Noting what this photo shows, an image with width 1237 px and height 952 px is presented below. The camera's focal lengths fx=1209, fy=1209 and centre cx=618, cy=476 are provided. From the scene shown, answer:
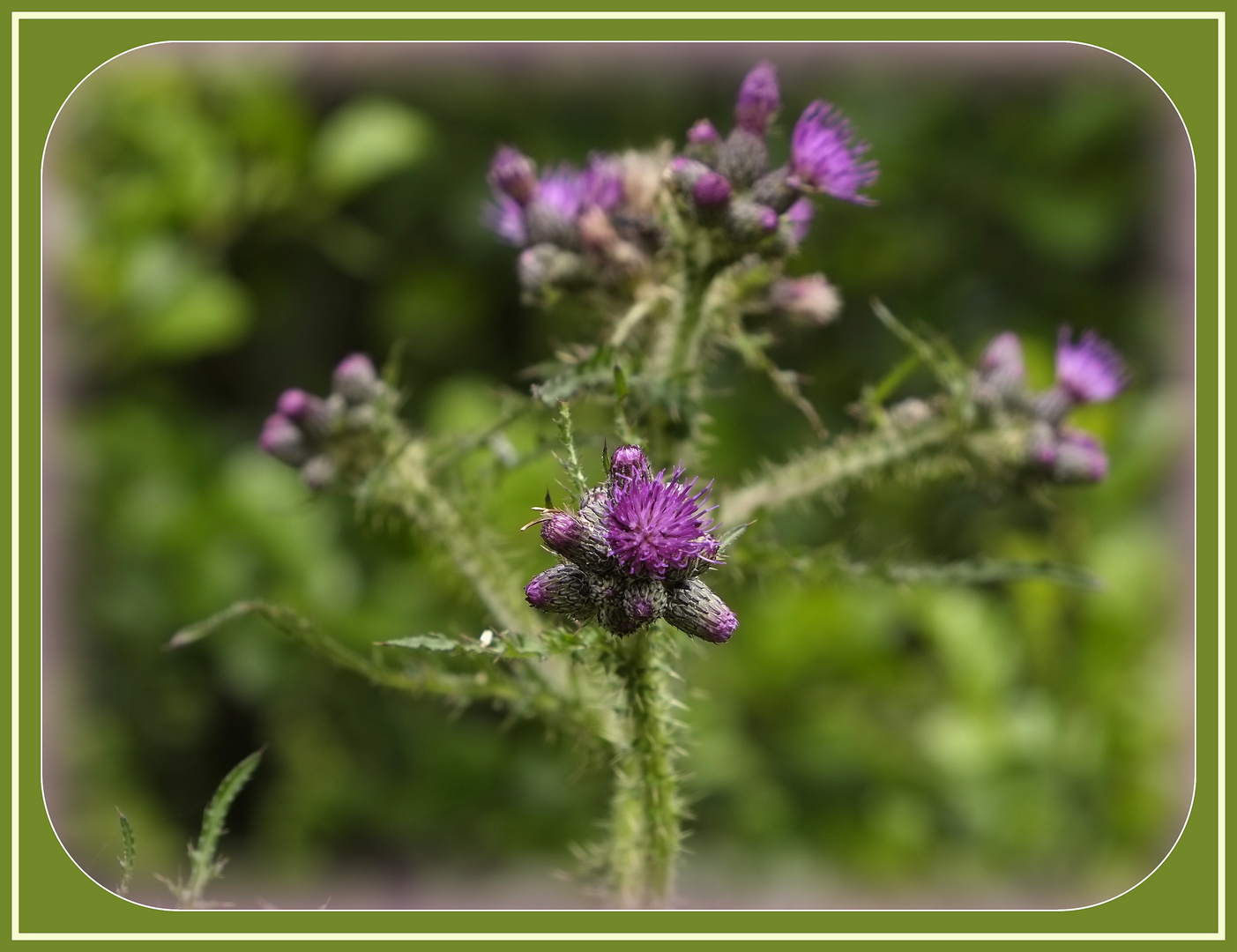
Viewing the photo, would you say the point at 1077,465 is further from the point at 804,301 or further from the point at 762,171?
the point at 762,171

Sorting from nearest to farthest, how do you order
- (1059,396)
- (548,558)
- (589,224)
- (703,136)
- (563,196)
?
(703,136), (589,224), (563,196), (1059,396), (548,558)

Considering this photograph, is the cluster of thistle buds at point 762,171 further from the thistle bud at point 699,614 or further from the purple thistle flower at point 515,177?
the thistle bud at point 699,614

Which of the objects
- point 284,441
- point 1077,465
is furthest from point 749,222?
point 284,441

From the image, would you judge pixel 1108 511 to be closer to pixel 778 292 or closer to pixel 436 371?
pixel 778 292

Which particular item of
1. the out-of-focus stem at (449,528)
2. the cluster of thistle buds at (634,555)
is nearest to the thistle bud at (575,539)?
the cluster of thistle buds at (634,555)

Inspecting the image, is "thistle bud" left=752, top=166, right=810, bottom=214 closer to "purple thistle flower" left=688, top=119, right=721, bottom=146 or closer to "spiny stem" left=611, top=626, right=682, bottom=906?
"purple thistle flower" left=688, top=119, right=721, bottom=146

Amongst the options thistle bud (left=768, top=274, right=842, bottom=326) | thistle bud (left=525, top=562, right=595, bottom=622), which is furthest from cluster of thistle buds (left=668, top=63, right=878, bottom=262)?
thistle bud (left=525, top=562, right=595, bottom=622)
